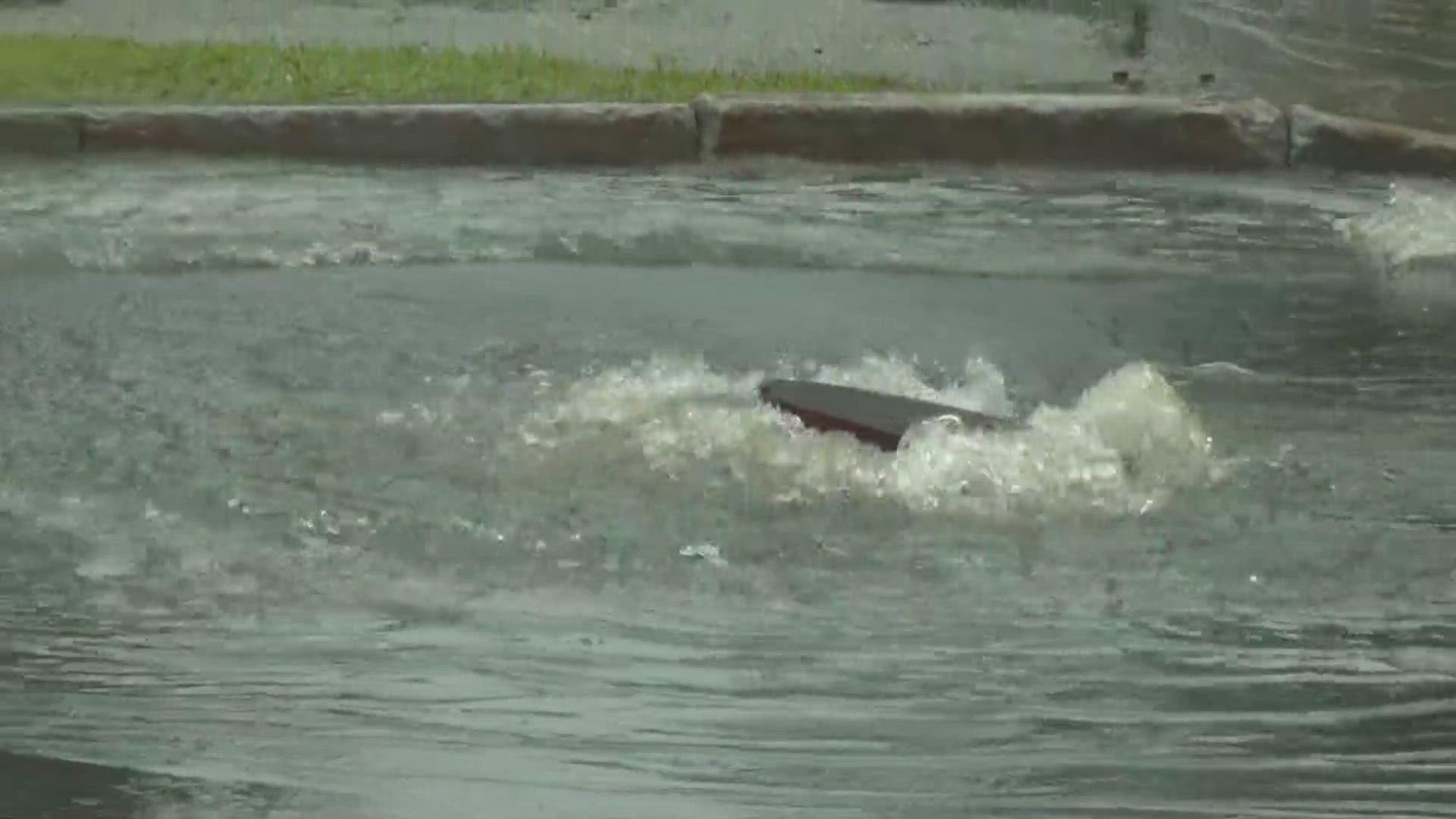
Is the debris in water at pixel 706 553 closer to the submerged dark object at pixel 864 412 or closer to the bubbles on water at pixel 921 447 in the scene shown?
the bubbles on water at pixel 921 447

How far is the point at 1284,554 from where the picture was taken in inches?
179

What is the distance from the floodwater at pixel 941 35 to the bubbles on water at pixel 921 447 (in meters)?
4.56

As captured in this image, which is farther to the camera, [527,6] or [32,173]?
[527,6]

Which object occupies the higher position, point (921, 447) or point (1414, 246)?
point (1414, 246)

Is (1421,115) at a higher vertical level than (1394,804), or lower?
higher

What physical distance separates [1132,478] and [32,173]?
492 centimetres

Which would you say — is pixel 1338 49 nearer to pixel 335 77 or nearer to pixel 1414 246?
pixel 1414 246

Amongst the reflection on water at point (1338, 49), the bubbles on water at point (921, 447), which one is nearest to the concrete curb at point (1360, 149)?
the reflection on water at point (1338, 49)

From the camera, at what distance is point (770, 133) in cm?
827

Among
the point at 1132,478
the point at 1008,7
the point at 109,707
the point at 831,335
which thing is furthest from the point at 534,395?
the point at 1008,7

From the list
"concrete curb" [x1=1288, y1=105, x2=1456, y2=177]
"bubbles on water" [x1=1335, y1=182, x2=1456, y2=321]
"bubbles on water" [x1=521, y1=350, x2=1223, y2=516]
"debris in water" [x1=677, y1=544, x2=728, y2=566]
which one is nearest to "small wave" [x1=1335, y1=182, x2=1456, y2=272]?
"bubbles on water" [x1=1335, y1=182, x2=1456, y2=321]

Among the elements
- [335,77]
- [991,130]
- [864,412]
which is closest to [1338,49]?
[991,130]

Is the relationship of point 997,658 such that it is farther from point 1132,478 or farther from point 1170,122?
point 1170,122

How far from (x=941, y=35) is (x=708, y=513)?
26.6 feet
